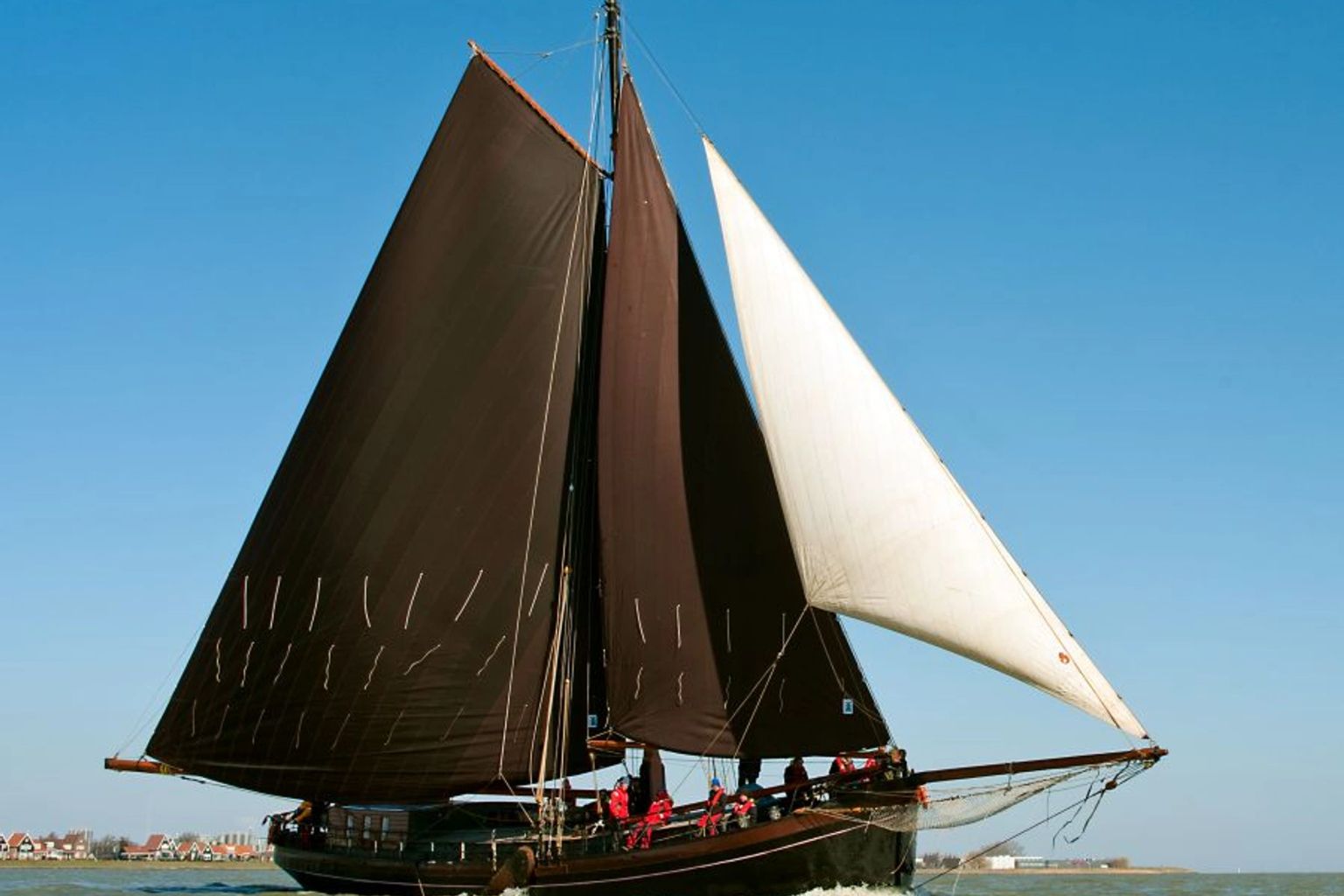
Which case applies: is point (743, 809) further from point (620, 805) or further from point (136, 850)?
point (136, 850)

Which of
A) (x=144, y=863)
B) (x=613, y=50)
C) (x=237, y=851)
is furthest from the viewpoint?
(x=237, y=851)

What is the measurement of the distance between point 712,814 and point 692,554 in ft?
18.6

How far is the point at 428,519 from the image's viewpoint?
3572cm

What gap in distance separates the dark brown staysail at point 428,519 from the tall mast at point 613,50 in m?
1.57

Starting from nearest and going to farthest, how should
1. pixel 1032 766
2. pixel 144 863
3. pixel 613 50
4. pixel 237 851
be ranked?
pixel 1032 766, pixel 613 50, pixel 144 863, pixel 237 851

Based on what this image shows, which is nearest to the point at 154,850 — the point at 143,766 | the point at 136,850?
the point at 136,850

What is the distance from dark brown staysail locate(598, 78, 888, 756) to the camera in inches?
1235

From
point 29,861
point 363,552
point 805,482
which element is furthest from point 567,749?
point 29,861

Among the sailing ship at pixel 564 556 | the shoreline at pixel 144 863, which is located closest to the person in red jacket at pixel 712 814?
the sailing ship at pixel 564 556

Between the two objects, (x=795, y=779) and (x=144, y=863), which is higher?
(x=795, y=779)

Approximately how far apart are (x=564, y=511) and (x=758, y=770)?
742 centimetres

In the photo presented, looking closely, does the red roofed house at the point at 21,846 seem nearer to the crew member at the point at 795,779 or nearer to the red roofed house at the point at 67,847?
the red roofed house at the point at 67,847

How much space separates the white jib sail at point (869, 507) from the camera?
26.0 meters

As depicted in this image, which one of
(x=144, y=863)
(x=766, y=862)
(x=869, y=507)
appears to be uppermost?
(x=869, y=507)
